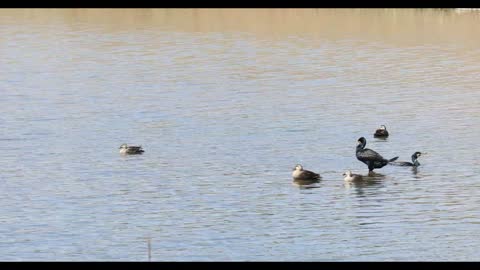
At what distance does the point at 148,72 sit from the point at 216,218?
18910 millimetres

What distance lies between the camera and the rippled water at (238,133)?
18094mm

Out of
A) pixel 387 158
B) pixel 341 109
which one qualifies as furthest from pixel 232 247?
pixel 341 109

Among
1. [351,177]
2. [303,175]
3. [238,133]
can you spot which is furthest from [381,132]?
[303,175]

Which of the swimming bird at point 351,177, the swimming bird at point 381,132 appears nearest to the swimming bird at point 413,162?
the swimming bird at point 351,177

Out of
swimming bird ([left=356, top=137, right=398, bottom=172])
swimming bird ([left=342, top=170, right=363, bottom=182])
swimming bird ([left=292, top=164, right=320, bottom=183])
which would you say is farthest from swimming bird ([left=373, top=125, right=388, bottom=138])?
swimming bird ([left=292, top=164, right=320, bottom=183])

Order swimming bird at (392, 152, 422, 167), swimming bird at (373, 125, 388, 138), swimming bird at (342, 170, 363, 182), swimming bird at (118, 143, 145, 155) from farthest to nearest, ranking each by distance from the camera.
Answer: swimming bird at (373, 125, 388, 138), swimming bird at (118, 143, 145, 155), swimming bird at (392, 152, 422, 167), swimming bird at (342, 170, 363, 182)

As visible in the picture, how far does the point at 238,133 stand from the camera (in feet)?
91.1

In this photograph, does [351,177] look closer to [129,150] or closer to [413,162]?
[413,162]

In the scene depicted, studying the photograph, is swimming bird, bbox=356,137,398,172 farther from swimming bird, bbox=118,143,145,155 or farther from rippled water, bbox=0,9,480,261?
swimming bird, bbox=118,143,145,155

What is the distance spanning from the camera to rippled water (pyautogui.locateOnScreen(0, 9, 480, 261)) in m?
18.1

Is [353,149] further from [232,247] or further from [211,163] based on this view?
[232,247]

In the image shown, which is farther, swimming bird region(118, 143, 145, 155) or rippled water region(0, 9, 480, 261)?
swimming bird region(118, 143, 145, 155)

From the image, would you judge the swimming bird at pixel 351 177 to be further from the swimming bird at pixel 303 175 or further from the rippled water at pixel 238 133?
the swimming bird at pixel 303 175

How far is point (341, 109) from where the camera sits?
30734 mm
